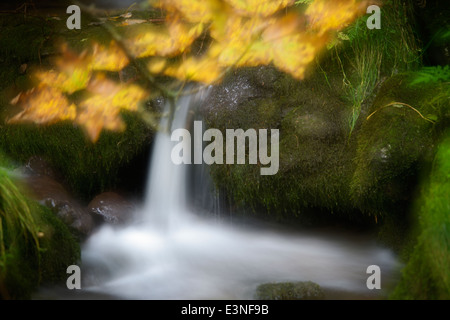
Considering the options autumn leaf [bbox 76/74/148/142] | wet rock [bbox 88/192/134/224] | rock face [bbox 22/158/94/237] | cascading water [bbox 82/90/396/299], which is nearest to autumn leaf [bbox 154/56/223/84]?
cascading water [bbox 82/90/396/299]

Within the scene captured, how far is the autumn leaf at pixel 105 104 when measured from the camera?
4445mm

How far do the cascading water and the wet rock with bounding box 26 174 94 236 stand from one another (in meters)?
0.15

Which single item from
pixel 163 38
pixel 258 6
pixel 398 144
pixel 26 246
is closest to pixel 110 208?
pixel 26 246

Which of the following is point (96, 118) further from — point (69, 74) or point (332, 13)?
point (332, 13)

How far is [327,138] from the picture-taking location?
3.74 meters

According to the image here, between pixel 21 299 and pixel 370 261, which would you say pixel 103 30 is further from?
pixel 370 261

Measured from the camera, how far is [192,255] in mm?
3727

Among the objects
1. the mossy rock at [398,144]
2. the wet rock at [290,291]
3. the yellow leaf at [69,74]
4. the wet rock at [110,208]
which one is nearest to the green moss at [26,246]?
the wet rock at [110,208]

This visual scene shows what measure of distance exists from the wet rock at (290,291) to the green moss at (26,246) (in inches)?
54.6

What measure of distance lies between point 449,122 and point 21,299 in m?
3.05

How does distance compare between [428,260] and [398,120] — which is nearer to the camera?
[428,260]

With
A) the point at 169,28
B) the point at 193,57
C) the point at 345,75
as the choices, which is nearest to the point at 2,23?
the point at 169,28

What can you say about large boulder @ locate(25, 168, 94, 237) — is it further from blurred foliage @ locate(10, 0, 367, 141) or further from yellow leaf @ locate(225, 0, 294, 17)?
yellow leaf @ locate(225, 0, 294, 17)

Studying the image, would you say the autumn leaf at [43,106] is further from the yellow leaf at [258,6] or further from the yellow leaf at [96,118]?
the yellow leaf at [258,6]
